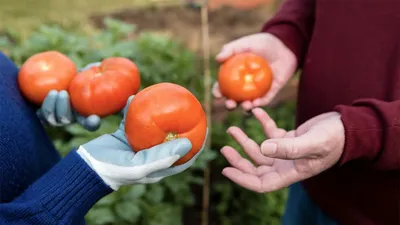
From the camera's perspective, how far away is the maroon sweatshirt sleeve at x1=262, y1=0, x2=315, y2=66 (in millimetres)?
1286

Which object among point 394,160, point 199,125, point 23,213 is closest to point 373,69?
point 394,160

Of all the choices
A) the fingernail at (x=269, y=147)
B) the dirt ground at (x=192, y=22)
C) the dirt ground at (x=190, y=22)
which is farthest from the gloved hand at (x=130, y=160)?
the dirt ground at (x=190, y=22)

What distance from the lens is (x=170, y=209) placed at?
1.80m

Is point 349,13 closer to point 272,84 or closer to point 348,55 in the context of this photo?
point 348,55

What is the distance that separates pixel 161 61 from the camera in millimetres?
2062

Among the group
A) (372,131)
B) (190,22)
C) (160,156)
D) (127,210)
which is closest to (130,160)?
(160,156)

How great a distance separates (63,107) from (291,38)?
0.63 m

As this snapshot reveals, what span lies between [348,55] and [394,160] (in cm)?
28

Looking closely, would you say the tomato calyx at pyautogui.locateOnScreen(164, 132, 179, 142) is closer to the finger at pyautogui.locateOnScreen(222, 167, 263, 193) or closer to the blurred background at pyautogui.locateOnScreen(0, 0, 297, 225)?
the finger at pyautogui.locateOnScreen(222, 167, 263, 193)

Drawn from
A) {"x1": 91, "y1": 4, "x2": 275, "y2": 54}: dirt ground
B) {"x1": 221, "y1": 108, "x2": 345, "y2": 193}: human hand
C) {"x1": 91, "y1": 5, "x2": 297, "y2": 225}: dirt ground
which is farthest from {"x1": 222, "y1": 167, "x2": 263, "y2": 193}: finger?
{"x1": 91, "y1": 4, "x2": 275, "y2": 54}: dirt ground

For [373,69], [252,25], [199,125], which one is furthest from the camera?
[252,25]

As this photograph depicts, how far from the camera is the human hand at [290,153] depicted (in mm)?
845

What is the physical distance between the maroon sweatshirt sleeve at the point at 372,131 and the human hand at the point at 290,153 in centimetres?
2

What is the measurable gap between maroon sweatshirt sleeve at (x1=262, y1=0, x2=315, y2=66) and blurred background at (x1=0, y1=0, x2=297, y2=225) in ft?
2.05
